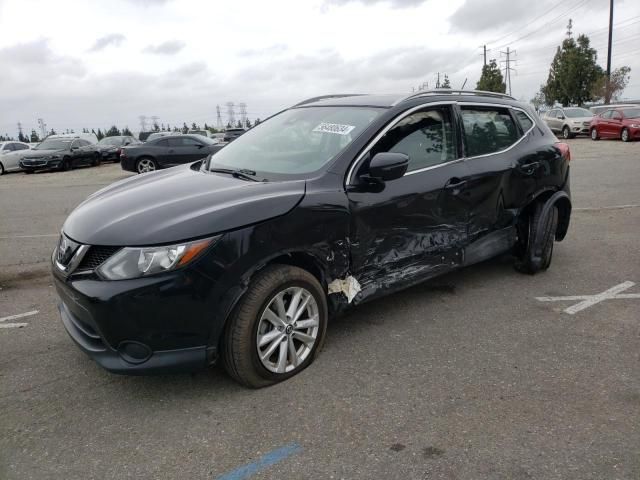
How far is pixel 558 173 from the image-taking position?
5062mm

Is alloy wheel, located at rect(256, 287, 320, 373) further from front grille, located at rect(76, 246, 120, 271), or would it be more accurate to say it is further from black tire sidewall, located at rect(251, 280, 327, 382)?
front grille, located at rect(76, 246, 120, 271)

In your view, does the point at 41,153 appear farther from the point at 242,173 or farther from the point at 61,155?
the point at 242,173

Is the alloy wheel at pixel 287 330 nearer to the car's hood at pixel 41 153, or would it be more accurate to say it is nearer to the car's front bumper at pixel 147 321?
the car's front bumper at pixel 147 321

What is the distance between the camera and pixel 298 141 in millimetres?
3902

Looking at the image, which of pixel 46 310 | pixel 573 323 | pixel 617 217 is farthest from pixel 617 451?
pixel 617 217

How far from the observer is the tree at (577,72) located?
138ft

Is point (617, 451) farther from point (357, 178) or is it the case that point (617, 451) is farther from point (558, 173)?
point (558, 173)

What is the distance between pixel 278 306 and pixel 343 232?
2.13 feet

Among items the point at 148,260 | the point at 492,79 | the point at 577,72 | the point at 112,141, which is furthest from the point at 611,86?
the point at 148,260

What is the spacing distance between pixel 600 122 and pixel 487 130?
22.4 metres

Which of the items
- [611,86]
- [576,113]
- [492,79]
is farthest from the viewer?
[492,79]

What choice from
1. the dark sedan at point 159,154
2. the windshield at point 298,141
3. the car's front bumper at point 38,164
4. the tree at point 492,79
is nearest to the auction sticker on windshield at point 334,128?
the windshield at point 298,141

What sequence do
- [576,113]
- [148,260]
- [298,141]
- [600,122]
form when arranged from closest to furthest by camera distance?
[148,260] < [298,141] < [600,122] < [576,113]

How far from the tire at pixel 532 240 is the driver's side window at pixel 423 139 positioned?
1.27 meters
